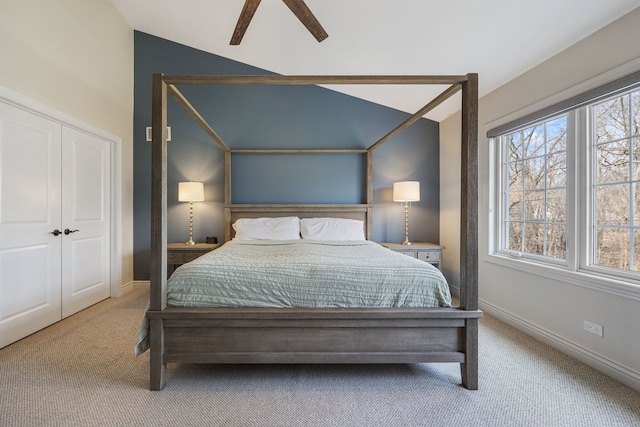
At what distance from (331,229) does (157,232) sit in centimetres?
219

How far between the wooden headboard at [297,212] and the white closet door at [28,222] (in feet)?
5.54

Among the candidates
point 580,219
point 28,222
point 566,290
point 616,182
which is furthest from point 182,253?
point 616,182

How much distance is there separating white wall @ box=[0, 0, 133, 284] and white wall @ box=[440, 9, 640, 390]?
4098mm

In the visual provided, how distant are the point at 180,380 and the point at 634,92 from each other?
3.55 m

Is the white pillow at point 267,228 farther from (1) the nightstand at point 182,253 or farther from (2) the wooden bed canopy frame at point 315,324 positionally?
(2) the wooden bed canopy frame at point 315,324

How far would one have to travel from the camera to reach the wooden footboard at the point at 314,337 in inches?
69.1

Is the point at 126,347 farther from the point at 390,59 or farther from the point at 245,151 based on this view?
the point at 390,59

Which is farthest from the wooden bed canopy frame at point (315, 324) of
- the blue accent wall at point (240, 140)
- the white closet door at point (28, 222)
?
the blue accent wall at point (240, 140)

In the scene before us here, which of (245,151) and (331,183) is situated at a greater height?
(245,151)

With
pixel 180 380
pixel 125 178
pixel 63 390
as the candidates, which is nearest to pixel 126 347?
pixel 63 390

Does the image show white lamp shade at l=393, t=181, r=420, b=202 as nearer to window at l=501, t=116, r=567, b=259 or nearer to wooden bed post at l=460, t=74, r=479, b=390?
window at l=501, t=116, r=567, b=259

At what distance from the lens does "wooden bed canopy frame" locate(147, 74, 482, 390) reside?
1.75 metres

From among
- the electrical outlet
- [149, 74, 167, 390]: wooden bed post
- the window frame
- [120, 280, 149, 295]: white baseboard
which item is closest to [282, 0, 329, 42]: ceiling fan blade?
[149, 74, 167, 390]: wooden bed post

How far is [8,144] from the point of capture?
236cm
